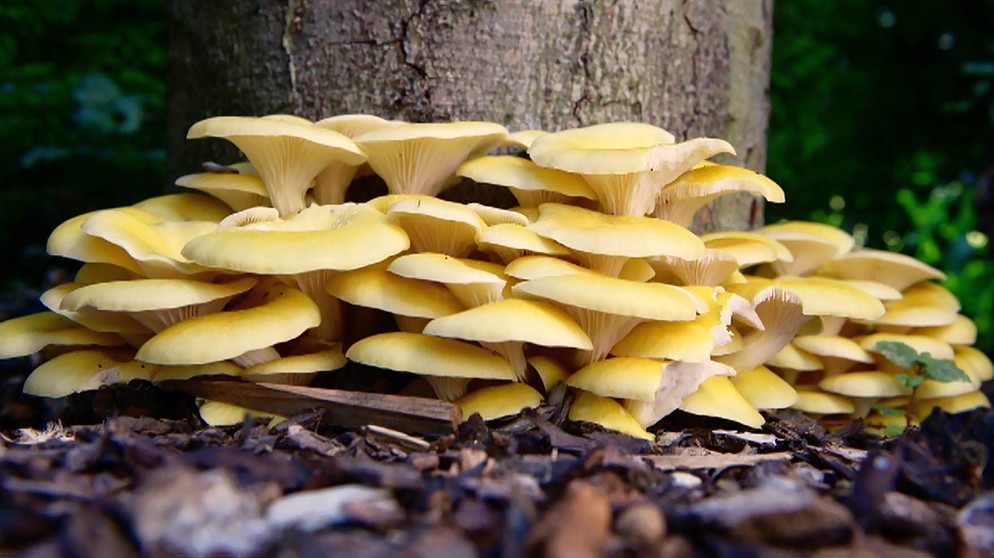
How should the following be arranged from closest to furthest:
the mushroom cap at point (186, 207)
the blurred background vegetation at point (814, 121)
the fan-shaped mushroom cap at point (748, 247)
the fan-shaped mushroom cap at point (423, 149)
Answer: the fan-shaped mushroom cap at point (423, 149) → the fan-shaped mushroom cap at point (748, 247) → the mushroom cap at point (186, 207) → the blurred background vegetation at point (814, 121)

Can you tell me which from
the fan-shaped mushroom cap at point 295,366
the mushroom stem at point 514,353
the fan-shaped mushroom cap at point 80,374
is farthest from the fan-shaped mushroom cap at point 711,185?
the fan-shaped mushroom cap at point 80,374

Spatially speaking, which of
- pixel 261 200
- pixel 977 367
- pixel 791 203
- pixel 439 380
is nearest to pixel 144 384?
pixel 261 200

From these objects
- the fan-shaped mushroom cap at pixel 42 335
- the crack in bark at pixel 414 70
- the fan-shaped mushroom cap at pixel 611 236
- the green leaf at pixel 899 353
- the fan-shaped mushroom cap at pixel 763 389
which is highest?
the crack in bark at pixel 414 70

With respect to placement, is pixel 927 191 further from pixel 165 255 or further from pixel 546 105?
pixel 165 255

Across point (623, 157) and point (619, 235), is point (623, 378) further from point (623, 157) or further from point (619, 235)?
point (623, 157)

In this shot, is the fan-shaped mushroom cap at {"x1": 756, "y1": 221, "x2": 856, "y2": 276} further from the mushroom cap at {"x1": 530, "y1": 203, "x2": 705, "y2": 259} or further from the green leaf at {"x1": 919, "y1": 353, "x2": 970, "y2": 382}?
the mushroom cap at {"x1": 530, "y1": 203, "x2": 705, "y2": 259}

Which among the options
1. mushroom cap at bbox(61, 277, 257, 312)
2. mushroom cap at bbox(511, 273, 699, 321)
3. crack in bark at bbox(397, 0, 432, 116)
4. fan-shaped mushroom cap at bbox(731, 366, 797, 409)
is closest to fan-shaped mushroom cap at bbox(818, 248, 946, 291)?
fan-shaped mushroom cap at bbox(731, 366, 797, 409)

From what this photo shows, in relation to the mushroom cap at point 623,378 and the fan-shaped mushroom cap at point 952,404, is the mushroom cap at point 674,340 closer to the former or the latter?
the mushroom cap at point 623,378

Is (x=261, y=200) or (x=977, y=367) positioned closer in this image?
(x=261, y=200)
